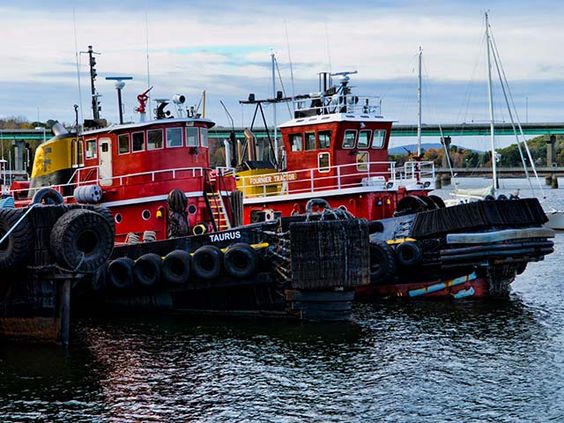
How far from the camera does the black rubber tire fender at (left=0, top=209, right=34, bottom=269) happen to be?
52.6ft

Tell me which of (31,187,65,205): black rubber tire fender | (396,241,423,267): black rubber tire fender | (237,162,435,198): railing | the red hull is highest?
(237,162,435,198): railing

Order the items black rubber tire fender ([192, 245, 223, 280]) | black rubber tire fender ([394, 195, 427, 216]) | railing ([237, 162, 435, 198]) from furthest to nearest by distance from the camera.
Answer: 1. railing ([237, 162, 435, 198])
2. black rubber tire fender ([394, 195, 427, 216])
3. black rubber tire fender ([192, 245, 223, 280])

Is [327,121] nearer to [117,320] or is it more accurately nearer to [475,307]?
[475,307]

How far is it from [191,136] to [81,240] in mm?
6612

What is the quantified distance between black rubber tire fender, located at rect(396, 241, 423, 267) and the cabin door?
278 inches

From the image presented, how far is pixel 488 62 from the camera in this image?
1754 inches

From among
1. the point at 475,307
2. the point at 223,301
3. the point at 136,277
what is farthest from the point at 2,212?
the point at 475,307

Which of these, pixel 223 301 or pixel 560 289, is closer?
pixel 223 301

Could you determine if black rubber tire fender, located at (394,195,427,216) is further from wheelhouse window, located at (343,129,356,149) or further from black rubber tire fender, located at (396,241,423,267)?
wheelhouse window, located at (343,129,356,149)

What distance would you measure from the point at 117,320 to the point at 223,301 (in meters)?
2.34

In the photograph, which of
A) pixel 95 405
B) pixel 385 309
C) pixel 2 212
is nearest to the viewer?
pixel 95 405

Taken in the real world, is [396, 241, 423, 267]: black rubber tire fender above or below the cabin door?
below

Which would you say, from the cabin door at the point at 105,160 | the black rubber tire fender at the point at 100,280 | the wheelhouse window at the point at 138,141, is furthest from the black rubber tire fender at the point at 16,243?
the cabin door at the point at 105,160

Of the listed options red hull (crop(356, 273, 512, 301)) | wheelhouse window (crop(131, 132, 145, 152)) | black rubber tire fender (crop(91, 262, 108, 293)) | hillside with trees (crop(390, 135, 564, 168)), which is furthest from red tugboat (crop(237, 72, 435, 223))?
hillside with trees (crop(390, 135, 564, 168))
